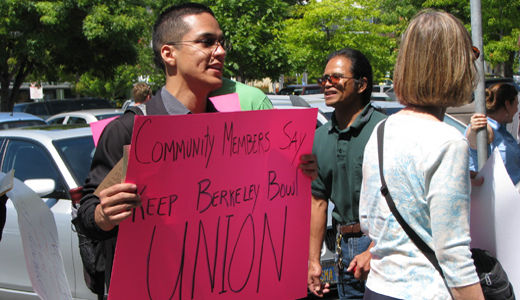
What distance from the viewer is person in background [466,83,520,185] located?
477cm

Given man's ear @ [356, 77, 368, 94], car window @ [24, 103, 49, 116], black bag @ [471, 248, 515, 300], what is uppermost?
man's ear @ [356, 77, 368, 94]

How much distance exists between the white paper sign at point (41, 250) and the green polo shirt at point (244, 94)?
1.18 metres

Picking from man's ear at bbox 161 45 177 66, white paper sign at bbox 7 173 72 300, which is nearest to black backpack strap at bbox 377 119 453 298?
man's ear at bbox 161 45 177 66

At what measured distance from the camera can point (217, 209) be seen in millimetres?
2105

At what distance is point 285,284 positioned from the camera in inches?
91.8

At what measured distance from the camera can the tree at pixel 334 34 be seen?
1820 centimetres

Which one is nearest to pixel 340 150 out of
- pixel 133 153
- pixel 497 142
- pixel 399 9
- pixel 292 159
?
pixel 292 159

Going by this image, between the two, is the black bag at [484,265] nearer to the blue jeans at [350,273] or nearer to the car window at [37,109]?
the blue jeans at [350,273]

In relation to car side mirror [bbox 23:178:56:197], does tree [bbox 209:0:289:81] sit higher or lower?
higher

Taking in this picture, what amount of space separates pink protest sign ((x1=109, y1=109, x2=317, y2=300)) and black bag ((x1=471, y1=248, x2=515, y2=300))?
27.0 inches

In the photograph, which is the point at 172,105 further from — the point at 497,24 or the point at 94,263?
the point at 497,24

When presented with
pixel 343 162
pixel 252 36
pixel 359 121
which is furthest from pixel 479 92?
pixel 252 36

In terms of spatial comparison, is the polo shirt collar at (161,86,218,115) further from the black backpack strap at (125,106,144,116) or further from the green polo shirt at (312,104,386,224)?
the green polo shirt at (312,104,386,224)

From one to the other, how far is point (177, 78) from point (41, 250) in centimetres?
90
